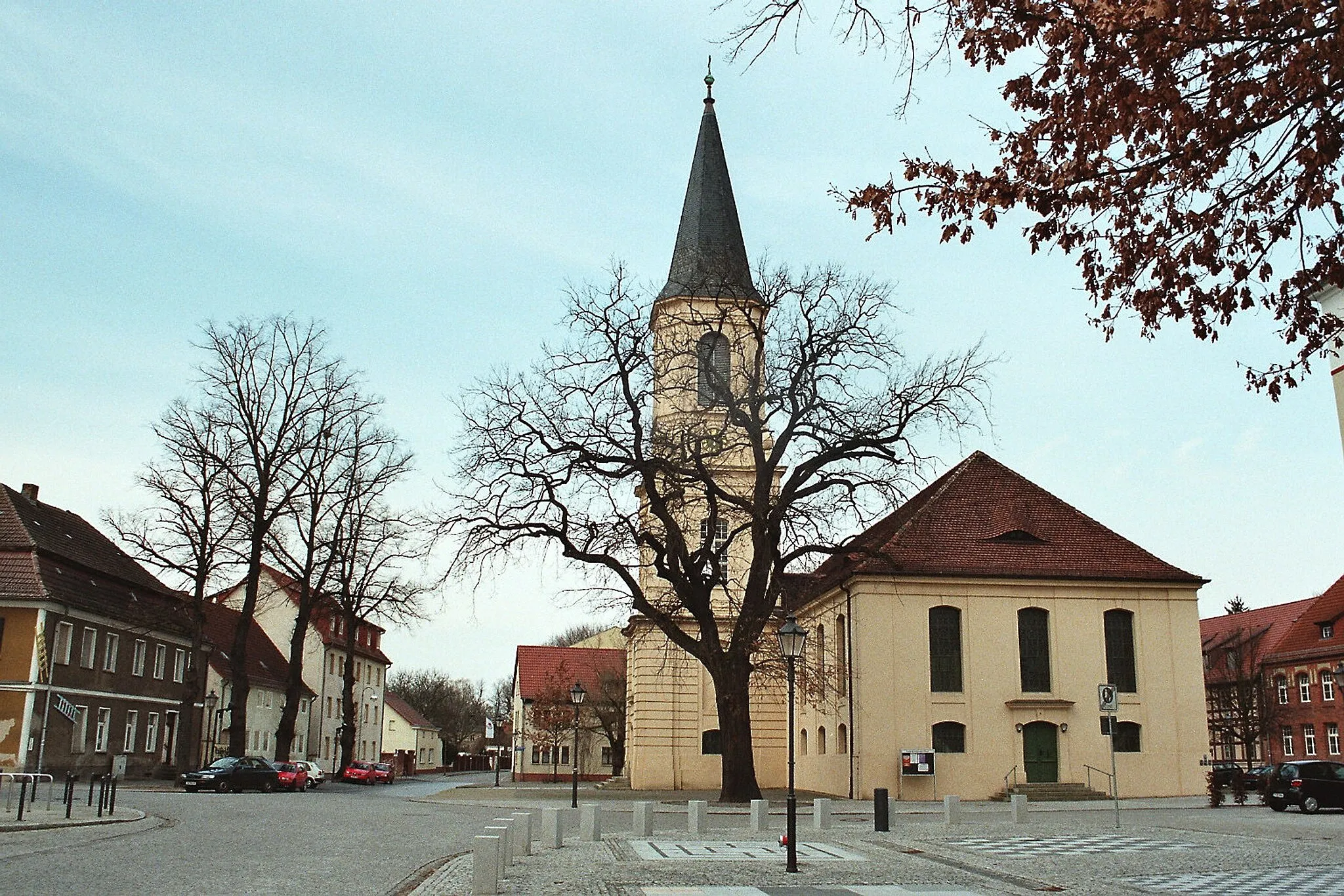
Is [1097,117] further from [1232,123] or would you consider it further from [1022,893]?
[1022,893]

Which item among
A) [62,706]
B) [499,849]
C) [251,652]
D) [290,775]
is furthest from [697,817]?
[251,652]

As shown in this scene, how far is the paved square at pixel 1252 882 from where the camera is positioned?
13125mm

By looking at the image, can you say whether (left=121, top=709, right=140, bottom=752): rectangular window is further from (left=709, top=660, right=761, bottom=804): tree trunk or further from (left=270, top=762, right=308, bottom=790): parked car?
(left=709, top=660, right=761, bottom=804): tree trunk

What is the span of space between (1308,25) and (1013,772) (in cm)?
3269

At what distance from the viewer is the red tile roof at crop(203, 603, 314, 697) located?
58312 mm

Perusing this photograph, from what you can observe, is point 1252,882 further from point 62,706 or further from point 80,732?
point 80,732

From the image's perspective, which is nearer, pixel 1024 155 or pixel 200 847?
pixel 1024 155

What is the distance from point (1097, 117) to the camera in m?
7.82

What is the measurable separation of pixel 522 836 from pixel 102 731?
113 feet

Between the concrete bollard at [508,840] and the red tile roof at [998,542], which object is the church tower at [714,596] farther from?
the concrete bollard at [508,840]

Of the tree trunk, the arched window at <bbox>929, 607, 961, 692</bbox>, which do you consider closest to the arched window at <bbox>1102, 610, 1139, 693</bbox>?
the arched window at <bbox>929, 607, 961, 692</bbox>

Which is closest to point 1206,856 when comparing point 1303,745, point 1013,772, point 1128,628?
point 1013,772

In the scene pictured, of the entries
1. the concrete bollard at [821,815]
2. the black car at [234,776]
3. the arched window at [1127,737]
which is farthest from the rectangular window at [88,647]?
the arched window at [1127,737]

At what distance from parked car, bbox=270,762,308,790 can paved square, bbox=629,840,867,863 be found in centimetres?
2465
